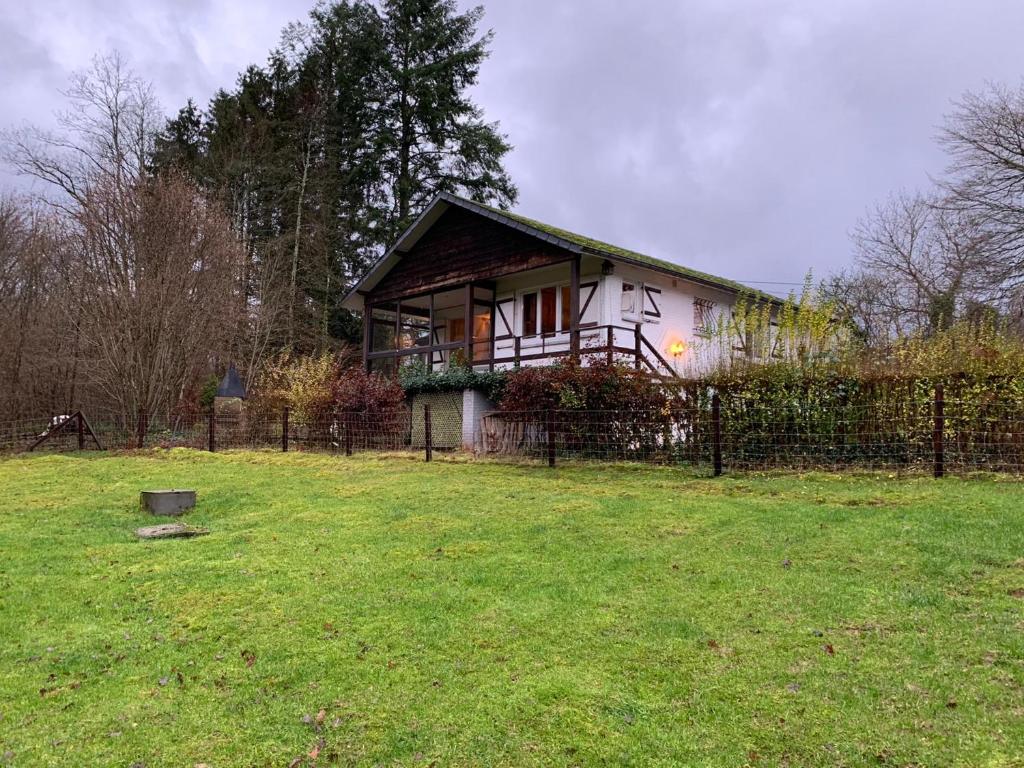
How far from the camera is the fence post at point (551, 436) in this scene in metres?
11.6

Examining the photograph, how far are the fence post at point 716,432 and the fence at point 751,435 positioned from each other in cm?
1

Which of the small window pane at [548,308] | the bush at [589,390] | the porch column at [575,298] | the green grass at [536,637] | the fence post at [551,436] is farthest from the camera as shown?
the small window pane at [548,308]

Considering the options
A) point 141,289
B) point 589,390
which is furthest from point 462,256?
point 141,289

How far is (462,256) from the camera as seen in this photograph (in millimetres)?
19594

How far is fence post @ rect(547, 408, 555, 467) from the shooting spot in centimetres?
1160

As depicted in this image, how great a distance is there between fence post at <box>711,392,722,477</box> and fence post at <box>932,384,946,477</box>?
2.66 meters

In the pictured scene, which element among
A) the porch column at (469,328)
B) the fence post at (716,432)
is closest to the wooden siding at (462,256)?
the porch column at (469,328)

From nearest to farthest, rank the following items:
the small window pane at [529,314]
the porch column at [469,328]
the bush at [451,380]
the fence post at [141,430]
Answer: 1. the bush at [451,380]
2. the fence post at [141,430]
3. the porch column at [469,328]
4. the small window pane at [529,314]

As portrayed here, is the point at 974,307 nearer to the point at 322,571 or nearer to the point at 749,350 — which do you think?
the point at 749,350

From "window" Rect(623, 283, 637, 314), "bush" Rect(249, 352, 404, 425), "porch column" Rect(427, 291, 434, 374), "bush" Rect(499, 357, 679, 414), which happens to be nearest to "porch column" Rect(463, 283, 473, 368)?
"porch column" Rect(427, 291, 434, 374)

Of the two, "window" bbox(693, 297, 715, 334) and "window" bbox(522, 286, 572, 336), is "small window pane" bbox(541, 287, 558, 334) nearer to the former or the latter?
"window" bbox(522, 286, 572, 336)

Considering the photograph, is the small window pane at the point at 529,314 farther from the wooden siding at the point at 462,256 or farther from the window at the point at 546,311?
the wooden siding at the point at 462,256

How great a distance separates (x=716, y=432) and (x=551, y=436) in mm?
2934

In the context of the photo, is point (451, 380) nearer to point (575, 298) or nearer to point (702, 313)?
point (575, 298)
